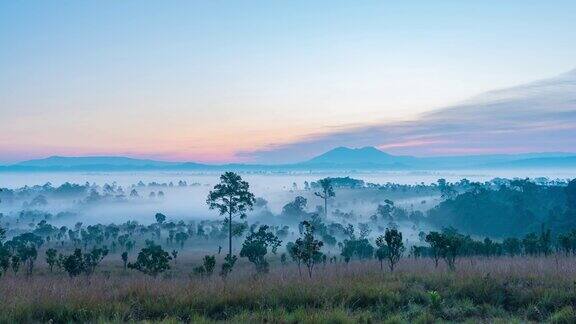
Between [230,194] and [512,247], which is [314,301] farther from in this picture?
[230,194]

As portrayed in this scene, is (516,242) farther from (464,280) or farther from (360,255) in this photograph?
(464,280)

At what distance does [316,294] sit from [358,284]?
70.2 inches

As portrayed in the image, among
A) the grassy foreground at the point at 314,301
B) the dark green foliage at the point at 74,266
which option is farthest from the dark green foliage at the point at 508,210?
the grassy foreground at the point at 314,301

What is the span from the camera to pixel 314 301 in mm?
12086

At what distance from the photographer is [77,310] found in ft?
35.4

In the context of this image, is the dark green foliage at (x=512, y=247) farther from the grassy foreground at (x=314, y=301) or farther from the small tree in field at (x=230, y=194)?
the grassy foreground at (x=314, y=301)

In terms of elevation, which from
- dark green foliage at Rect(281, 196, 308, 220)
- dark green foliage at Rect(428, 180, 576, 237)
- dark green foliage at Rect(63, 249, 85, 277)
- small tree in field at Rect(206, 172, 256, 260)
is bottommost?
dark green foliage at Rect(281, 196, 308, 220)

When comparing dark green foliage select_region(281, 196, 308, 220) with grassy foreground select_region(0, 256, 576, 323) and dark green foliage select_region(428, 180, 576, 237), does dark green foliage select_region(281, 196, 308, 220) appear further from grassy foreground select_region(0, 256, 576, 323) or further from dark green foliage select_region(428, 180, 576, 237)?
grassy foreground select_region(0, 256, 576, 323)

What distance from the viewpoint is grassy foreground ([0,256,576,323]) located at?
417 inches

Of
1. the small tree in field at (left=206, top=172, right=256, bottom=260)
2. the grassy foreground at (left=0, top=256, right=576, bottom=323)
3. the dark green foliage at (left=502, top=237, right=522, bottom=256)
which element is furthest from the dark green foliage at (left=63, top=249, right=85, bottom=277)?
the dark green foliage at (left=502, top=237, right=522, bottom=256)

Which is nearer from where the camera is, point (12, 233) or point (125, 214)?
point (12, 233)

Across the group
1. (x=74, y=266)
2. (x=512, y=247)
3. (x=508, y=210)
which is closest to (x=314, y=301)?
(x=74, y=266)

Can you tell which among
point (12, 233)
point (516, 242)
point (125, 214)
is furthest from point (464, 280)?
point (125, 214)

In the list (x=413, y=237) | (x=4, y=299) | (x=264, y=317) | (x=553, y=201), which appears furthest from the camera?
(x=413, y=237)
